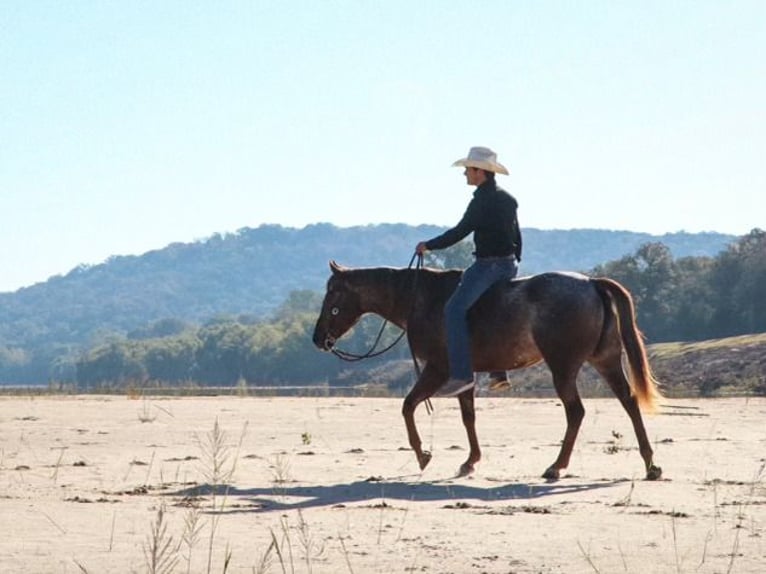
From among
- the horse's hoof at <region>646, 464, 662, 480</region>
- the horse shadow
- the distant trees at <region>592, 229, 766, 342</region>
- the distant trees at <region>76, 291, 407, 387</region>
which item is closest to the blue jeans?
the horse shadow

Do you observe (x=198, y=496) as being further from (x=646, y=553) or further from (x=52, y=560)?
(x=646, y=553)

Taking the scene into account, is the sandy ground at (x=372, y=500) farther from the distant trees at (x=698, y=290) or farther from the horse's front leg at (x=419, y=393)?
the distant trees at (x=698, y=290)

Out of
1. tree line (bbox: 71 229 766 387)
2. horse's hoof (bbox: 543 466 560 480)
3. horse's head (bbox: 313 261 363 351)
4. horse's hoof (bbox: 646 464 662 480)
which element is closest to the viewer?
horse's hoof (bbox: 646 464 662 480)

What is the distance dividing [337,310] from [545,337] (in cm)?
244

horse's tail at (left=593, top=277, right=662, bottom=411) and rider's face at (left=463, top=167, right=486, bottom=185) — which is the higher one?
rider's face at (left=463, top=167, right=486, bottom=185)

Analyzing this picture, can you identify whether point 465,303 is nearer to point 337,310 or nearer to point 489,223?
point 489,223

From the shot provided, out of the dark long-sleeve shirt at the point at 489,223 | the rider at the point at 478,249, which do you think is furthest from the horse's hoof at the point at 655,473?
the dark long-sleeve shirt at the point at 489,223

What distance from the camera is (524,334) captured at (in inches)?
505

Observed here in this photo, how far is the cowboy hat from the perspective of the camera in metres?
13.1

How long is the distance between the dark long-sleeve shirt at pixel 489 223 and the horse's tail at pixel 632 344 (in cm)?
89

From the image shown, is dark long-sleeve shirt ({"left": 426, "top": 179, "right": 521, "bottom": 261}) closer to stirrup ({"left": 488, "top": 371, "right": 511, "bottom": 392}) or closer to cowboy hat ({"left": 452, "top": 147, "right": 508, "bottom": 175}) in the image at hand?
cowboy hat ({"left": 452, "top": 147, "right": 508, "bottom": 175})

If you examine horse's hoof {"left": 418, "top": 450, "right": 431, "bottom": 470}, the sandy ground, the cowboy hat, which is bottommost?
the sandy ground

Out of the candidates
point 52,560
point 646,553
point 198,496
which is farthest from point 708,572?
point 198,496

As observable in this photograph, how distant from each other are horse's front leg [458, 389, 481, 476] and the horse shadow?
0.66 m
